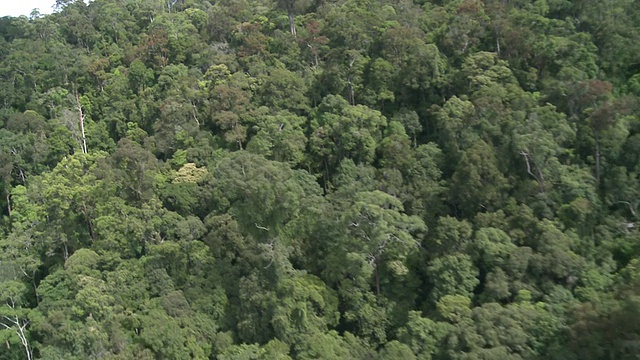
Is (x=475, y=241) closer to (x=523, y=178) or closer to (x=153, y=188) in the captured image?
(x=523, y=178)

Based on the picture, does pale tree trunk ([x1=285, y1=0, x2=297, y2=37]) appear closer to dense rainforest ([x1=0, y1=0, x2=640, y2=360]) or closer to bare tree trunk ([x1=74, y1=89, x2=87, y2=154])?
dense rainforest ([x1=0, y1=0, x2=640, y2=360])

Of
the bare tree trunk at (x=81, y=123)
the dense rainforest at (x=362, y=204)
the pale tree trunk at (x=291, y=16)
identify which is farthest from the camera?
the pale tree trunk at (x=291, y=16)

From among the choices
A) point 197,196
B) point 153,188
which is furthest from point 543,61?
point 153,188

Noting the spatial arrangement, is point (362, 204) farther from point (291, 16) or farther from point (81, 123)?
point (81, 123)

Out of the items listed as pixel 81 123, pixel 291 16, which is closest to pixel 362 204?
pixel 291 16

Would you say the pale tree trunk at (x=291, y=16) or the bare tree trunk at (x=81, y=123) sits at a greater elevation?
the pale tree trunk at (x=291, y=16)

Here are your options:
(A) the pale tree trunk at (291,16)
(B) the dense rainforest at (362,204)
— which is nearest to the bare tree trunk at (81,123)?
(B) the dense rainforest at (362,204)

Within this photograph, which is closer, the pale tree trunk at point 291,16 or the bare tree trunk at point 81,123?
the bare tree trunk at point 81,123

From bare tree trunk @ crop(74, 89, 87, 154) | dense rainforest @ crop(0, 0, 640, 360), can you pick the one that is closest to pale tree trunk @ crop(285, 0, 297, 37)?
dense rainforest @ crop(0, 0, 640, 360)

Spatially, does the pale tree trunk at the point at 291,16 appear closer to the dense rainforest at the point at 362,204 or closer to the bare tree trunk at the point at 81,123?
the dense rainforest at the point at 362,204
